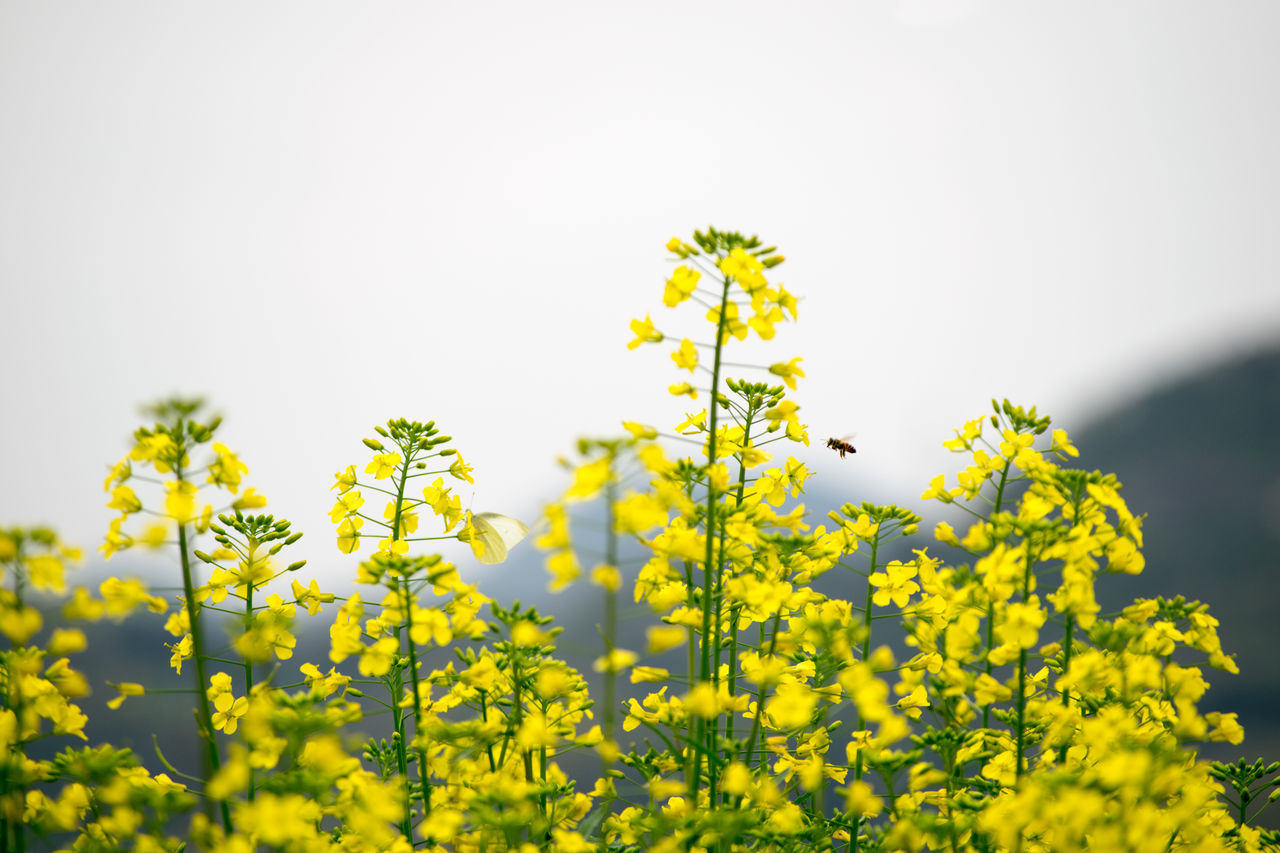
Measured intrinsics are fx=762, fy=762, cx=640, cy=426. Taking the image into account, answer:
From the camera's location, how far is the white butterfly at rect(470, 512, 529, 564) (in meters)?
3.05

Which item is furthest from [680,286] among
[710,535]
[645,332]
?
[710,535]

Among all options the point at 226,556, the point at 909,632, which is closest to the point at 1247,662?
the point at 909,632

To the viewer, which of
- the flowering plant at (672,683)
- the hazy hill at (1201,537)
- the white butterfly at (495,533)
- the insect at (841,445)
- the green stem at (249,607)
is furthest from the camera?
the hazy hill at (1201,537)

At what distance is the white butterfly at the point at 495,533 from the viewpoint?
3.05m

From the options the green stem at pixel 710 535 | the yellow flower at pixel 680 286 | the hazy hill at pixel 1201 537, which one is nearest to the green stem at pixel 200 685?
the green stem at pixel 710 535

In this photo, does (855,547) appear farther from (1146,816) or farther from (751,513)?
(1146,816)

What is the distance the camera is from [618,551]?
71.2 inches

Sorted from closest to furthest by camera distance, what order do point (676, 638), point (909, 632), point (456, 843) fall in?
1. point (676, 638)
2. point (456, 843)
3. point (909, 632)

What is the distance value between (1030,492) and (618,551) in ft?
4.87

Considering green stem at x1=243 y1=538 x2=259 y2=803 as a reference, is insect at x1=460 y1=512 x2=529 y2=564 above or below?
above

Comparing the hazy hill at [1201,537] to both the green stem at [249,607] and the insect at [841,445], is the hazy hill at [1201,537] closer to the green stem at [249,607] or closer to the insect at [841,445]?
the insect at [841,445]

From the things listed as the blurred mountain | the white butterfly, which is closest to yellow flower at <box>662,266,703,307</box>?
the white butterfly

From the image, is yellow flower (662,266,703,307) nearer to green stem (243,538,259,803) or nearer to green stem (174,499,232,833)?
green stem (174,499,232,833)

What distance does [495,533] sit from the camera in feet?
10.4
